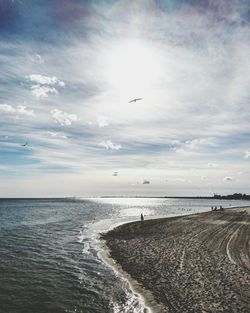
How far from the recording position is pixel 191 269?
2350 cm

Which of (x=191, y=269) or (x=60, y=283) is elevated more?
(x=191, y=269)

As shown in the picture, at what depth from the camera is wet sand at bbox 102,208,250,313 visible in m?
16.8

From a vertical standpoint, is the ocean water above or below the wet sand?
below

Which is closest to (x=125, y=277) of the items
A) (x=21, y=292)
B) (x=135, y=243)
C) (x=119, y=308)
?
(x=119, y=308)

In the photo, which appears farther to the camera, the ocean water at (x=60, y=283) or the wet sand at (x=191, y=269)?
the ocean water at (x=60, y=283)

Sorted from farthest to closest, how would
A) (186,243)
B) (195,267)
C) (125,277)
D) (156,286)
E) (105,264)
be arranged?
(186,243) → (105,264) → (195,267) → (125,277) → (156,286)

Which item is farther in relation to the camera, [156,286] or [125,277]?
[125,277]

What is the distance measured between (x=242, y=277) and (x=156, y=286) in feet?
21.0

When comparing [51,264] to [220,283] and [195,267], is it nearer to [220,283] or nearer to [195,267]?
[195,267]

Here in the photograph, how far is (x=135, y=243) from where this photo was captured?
3716 cm

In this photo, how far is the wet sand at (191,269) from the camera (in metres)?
16.8

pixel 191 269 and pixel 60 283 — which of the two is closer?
pixel 60 283

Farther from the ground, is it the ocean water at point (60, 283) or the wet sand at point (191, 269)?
the wet sand at point (191, 269)

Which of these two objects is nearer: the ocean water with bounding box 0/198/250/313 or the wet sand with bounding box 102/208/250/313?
the wet sand with bounding box 102/208/250/313
